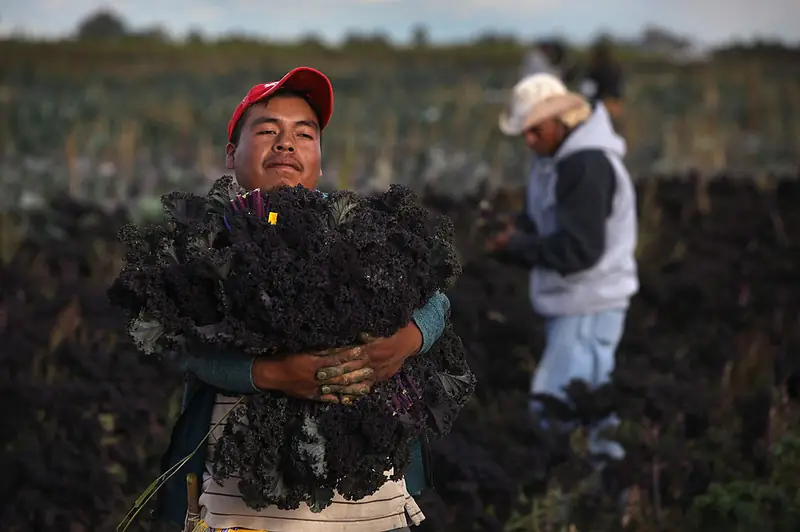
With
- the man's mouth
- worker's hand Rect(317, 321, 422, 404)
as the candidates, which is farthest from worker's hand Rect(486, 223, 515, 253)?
worker's hand Rect(317, 321, 422, 404)

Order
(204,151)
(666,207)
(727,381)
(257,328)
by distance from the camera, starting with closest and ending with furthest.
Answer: (257,328), (727,381), (666,207), (204,151)

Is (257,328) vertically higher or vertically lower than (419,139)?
lower

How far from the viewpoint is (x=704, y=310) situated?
739 cm

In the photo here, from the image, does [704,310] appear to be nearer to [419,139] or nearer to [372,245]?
[372,245]

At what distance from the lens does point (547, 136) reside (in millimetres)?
5320

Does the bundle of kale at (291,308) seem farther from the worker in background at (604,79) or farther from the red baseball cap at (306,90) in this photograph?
the worker in background at (604,79)

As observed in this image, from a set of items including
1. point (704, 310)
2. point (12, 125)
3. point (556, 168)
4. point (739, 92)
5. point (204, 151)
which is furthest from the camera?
point (739, 92)

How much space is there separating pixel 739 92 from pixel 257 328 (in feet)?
87.0

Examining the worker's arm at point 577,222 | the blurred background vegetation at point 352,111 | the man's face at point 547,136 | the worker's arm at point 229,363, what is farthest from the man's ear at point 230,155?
the blurred background vegetation at point 352,111

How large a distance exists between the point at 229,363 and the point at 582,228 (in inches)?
106

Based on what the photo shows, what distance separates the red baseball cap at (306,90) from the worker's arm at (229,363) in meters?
0.55

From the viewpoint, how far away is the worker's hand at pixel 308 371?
2.52 m

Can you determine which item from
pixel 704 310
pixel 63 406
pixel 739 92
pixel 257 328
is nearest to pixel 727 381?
pixel 704 310

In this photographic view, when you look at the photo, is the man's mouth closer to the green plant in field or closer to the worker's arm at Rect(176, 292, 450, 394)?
the worker's arm at Rect(176, 292, 450, 394)
